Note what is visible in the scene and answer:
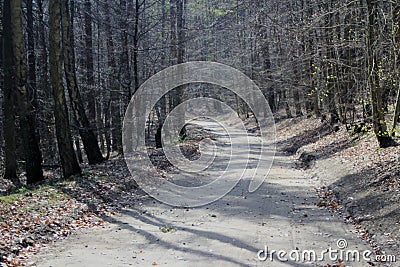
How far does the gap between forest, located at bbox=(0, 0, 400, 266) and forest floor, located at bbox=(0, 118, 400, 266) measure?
2.05 ft

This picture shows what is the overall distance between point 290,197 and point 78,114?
29.9ft

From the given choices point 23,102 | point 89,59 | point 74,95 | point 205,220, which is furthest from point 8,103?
point 205,220

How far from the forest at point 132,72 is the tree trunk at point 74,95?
0.04 m

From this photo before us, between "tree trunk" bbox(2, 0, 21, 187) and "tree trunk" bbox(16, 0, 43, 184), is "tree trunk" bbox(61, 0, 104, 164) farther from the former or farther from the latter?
"tree trunk" bbox(16, 0, 43, 184)

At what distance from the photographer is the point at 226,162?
2031 cm

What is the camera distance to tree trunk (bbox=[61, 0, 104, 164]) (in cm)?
1531

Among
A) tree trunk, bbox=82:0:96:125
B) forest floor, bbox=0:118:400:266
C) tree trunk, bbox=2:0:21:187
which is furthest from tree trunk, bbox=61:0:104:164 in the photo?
tree trunk, bbox=82:0:96:125

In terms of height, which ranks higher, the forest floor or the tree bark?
the tree bark

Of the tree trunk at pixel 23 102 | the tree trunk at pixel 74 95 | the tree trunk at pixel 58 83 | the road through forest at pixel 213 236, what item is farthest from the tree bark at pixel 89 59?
the road through forest at pixel 213 236

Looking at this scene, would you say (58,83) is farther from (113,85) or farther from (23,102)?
(113,85)

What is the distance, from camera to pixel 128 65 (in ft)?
66.0

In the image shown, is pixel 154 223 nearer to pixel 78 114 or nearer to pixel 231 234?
pixel 231 234

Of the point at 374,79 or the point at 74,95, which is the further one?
the point at 74,95

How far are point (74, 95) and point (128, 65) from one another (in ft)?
14.4
